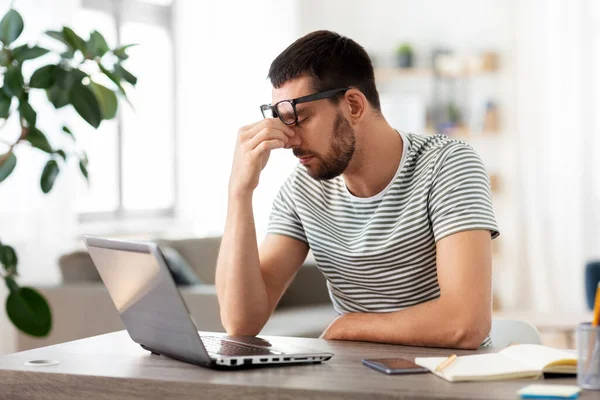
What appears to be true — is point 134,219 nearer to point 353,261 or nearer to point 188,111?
Answer: point 188,111

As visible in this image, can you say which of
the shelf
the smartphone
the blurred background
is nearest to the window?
the blurred background

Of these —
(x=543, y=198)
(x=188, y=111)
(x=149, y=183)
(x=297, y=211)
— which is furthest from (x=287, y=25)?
(x=297, y=211)

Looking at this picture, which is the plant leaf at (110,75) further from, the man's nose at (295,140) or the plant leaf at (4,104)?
the man's nose at (295,140)

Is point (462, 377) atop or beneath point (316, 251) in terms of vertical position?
beneath

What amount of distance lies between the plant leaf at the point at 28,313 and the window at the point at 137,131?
2.07m

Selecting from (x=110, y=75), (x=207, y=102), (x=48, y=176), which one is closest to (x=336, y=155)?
(x=110, y=75)

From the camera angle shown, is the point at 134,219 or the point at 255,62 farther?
the point at 255,62

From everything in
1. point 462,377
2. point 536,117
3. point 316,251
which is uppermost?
point 536,117

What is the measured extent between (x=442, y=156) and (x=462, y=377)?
746 millimetres

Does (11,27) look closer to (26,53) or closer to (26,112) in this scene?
(26,53)

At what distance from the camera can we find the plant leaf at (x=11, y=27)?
2.64 metres

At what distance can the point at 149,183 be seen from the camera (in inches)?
219

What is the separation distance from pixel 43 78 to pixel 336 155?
116 cm

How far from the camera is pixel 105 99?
2.80m
